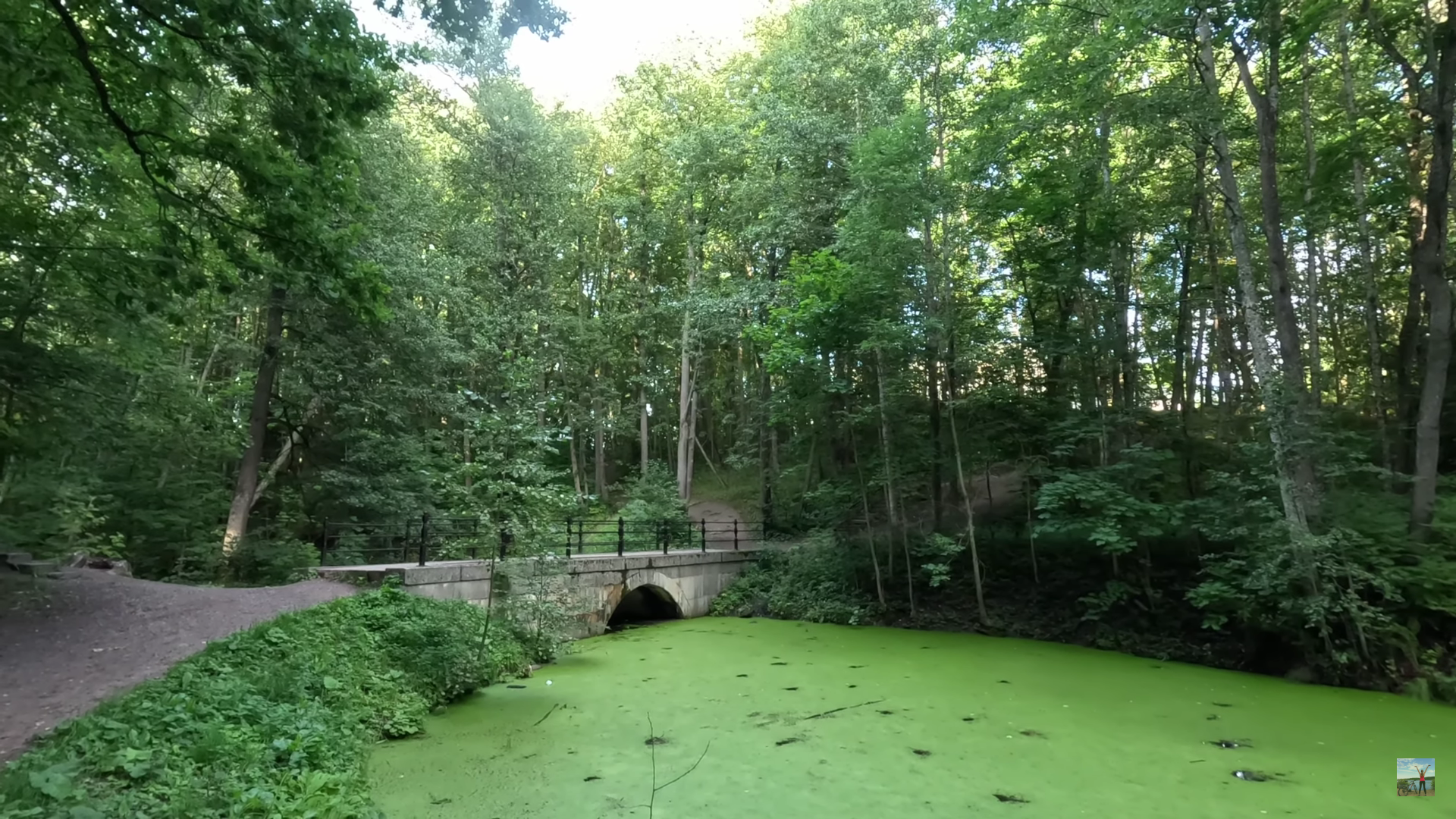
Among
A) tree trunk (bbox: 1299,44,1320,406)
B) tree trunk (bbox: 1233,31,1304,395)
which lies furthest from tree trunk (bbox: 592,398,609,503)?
tree trunk (bbox: 1233,31,1304,395)

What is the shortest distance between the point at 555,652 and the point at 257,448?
7211 millimetres

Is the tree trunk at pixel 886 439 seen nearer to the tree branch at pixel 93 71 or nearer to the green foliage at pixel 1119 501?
the green foliage at pixel 1119 501

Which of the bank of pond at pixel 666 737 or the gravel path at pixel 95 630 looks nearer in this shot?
the bank of pond at pixel 666 737

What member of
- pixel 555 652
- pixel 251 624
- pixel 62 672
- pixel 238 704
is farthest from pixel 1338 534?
pixel 62 672

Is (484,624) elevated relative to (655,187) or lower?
lower

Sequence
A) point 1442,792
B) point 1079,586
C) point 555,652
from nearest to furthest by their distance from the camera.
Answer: point 1442,792 < point 555,652 < point 1079,586

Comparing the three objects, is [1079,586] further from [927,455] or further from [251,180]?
[251,180]

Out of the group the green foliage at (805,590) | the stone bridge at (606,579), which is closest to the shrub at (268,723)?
the stone bridge at (606,579)

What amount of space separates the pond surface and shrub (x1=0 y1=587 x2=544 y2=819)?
1.22 ft

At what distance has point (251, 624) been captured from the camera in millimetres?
6680

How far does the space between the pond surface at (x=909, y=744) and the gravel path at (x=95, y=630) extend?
187 centimetres

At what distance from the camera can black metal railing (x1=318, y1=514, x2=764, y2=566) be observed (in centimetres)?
758

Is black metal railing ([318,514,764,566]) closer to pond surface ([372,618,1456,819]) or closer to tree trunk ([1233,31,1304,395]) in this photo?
pond surface ([372,618,1456,819])

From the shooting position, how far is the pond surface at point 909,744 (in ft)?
14.1
